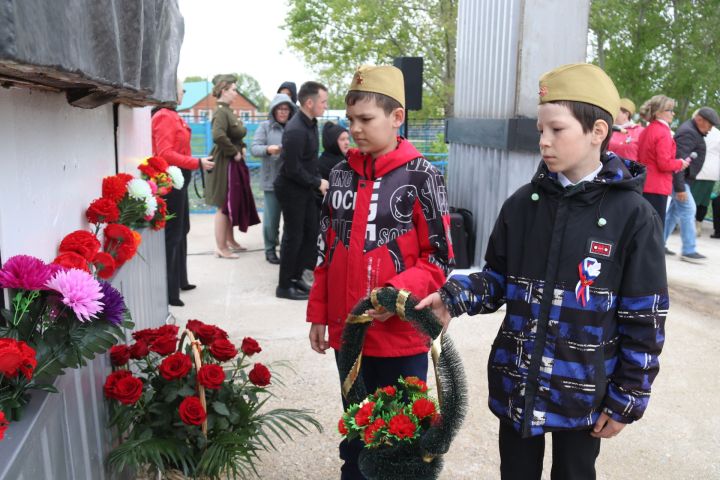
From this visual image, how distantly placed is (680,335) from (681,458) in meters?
2.43

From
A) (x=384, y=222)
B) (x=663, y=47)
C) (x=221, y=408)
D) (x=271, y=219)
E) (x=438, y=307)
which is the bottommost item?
(x=271, y=219)

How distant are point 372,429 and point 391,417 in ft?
0.26

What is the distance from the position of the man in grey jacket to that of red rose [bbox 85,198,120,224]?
4.95 m

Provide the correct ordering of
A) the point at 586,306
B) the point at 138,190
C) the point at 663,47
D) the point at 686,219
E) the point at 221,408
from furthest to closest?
the point at 663,47, the point at 686,219, the point at 138,190, the point at 221,408, the point at 586,306

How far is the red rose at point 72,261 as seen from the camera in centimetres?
219

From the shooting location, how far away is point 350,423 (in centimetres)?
235

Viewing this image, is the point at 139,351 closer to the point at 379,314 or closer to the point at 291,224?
the point at 379,314

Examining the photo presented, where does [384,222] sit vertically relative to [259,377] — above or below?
above

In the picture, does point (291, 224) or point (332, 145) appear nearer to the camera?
point (291, 224)

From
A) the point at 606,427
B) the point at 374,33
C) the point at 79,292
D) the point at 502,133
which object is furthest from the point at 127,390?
the point at 374,33

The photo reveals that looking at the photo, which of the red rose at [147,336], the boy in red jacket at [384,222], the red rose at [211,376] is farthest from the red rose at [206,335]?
the boy in red jacket at [384,222]

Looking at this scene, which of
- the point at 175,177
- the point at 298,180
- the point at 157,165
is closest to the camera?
the point at 157,165

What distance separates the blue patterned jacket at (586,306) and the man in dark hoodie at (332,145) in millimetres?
4624

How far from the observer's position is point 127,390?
245cm
